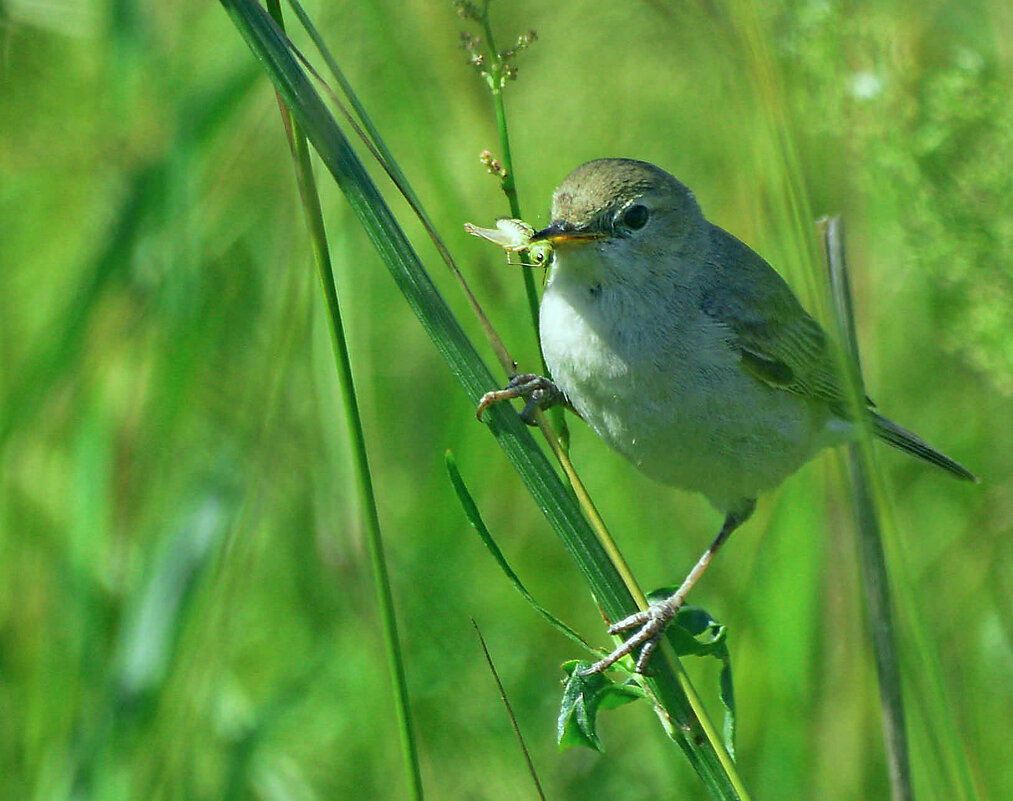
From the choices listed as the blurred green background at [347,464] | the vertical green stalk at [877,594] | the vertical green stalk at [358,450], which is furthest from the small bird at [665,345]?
the vertical green stalk at [358,450]

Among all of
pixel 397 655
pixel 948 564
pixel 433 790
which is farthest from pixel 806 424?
pixel 397 655

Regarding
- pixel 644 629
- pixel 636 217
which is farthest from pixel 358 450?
pixel 636 217

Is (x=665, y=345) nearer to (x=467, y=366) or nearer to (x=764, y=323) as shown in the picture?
(x=764, y=323)

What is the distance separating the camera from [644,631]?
6.39 feet

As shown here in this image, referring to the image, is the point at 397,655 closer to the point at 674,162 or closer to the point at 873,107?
the point at 873,107

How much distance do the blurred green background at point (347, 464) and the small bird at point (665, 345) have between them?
226mm

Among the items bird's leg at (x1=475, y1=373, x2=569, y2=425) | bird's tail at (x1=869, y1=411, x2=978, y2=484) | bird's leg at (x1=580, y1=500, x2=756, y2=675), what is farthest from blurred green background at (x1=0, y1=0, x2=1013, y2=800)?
bird's leg at (x1=580, y1=500, x2=756, y2=675)

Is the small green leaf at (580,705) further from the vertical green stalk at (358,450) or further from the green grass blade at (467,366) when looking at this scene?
the vertical green stalk at (358,450)

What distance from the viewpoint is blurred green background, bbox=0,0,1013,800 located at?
2.44 meters

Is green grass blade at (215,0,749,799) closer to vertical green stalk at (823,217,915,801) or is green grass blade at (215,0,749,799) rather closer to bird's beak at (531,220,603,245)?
vertical green stalk at (823,217,915,801)

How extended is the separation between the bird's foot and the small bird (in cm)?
57

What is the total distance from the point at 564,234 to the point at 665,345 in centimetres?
38

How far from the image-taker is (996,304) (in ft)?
7.70

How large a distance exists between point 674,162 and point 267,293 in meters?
2.11
